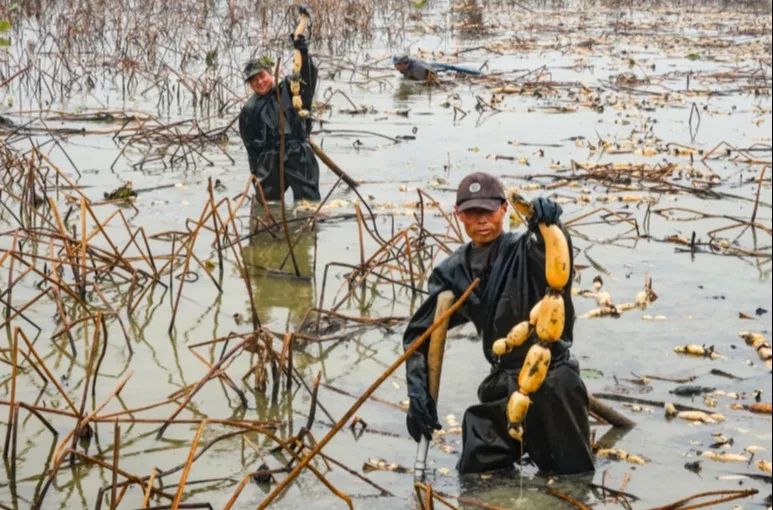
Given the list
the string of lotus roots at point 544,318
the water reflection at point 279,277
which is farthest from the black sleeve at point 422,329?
the water reflection at point 279,277

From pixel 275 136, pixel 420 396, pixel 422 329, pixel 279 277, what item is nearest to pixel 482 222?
pixel 422 329

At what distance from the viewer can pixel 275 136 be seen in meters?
11.7

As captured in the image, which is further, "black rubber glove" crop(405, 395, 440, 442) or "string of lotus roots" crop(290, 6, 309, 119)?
"string of lotus roots" crop(290, 6, 309, 119)

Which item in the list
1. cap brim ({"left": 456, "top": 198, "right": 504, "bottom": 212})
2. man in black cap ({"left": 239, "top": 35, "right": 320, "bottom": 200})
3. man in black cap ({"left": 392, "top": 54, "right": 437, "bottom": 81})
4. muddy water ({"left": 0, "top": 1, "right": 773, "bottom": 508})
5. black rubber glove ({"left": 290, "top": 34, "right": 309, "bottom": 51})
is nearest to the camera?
cap brim ({"left": 456, "top": 198, "right": 504, "bottom": 212})

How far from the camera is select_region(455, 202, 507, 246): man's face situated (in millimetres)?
5480

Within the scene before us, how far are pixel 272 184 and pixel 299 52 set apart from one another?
1.60 meters

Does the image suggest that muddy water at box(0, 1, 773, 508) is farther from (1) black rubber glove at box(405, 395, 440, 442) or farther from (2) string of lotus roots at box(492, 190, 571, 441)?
(2) string of lotus roots at box(492, 190, 571, 441)

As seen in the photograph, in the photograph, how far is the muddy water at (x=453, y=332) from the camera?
19.1ft

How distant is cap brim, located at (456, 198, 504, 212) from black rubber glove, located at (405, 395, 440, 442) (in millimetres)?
779

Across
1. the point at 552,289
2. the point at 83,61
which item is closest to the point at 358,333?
the point at 552,289

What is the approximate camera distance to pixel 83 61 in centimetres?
1919

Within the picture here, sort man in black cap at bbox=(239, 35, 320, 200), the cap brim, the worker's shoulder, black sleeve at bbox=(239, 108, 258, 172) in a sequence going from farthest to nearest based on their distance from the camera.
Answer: black sleeve at bbox=(239, 108, 258, 172) < man in black cap at bbox=(239, 35, 320, 200) < the worker's shoulder < the cap brim

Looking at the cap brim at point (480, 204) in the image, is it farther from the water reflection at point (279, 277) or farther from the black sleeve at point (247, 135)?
the black sleeve at point (247, 135)

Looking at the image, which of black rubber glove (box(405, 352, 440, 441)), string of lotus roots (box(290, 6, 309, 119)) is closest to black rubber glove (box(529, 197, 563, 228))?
black rubber glove (box(405, 352, 440, 441))
